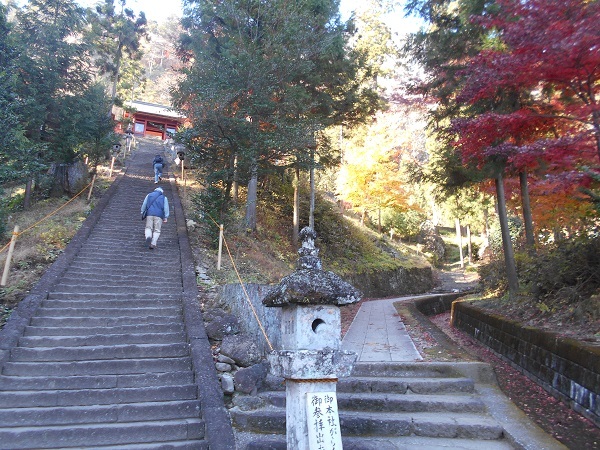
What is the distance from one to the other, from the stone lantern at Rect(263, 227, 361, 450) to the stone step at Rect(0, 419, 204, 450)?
173 centimetres

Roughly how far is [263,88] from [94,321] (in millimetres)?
7266

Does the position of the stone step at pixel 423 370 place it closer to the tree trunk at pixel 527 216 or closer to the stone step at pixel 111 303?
the stone step at pixel 111 303

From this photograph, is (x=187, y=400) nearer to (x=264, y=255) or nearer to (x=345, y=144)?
(x=264, y=255)

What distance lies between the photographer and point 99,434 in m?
4.69

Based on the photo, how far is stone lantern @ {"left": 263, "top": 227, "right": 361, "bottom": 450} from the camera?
12.2ft

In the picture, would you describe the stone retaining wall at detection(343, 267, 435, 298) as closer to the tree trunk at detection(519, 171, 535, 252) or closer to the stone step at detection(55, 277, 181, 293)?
the tree trunk at detection(519, 171, 535, 252)

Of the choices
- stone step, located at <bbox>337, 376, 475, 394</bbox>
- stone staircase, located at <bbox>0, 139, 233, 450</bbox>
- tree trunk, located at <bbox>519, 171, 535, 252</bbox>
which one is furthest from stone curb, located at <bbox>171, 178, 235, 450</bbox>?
tree trunk, located at <bbox>519, 171, 535, 252</bbox>

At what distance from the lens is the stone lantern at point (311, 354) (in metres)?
3.71

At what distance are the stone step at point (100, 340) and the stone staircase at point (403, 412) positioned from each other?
196cm

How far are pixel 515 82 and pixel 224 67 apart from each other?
7.15 metres

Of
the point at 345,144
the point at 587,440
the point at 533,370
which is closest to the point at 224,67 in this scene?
the point at 533,370

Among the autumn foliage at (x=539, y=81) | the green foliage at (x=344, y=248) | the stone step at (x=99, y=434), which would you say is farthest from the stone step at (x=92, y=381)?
the green foliage at (x=344, y=248)

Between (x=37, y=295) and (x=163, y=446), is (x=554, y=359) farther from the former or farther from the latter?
(x=37, y=295)

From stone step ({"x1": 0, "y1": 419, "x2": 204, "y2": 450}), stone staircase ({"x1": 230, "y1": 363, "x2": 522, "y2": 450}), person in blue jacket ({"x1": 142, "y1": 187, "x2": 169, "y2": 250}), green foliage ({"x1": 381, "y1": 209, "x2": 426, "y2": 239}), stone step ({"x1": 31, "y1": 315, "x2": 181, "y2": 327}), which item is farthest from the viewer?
green foliage ({"x1": 381, "y1": 209, "x2": 426, "y2": 239})
